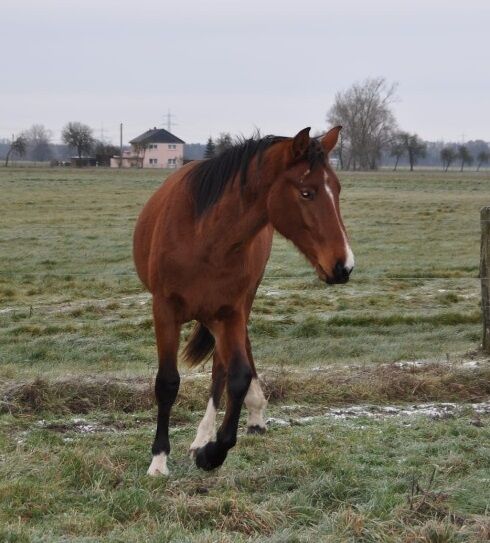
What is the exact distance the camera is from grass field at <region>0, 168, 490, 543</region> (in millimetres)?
4113

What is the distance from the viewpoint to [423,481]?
4.73m

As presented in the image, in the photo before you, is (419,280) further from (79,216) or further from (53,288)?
(79,216)

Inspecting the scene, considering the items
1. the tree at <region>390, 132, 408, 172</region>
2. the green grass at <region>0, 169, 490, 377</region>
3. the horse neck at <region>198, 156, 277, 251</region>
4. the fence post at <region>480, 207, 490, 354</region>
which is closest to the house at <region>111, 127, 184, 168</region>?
the tree at <region>390, 132, 408, 172</region>

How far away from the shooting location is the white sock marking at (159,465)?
5.07 metres

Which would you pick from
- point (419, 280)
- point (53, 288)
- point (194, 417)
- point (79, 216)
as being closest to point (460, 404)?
point (194, 417)

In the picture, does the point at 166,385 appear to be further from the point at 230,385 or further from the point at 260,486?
the point at 260,486

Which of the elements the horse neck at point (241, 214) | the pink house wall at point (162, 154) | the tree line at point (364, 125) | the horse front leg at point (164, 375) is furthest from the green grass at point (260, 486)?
the pink house wall at point (162, 154)

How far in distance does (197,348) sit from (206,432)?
1116 mm

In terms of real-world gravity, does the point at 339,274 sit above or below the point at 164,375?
above

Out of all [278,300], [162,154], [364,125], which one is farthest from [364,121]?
[278,300]

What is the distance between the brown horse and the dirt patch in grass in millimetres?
1466

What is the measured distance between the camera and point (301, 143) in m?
4.69

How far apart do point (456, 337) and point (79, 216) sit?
2024 centimetres

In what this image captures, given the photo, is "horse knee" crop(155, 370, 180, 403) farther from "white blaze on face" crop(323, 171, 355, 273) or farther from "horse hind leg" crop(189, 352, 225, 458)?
"white blaze on face" crop(323, 171, 355, 273)
